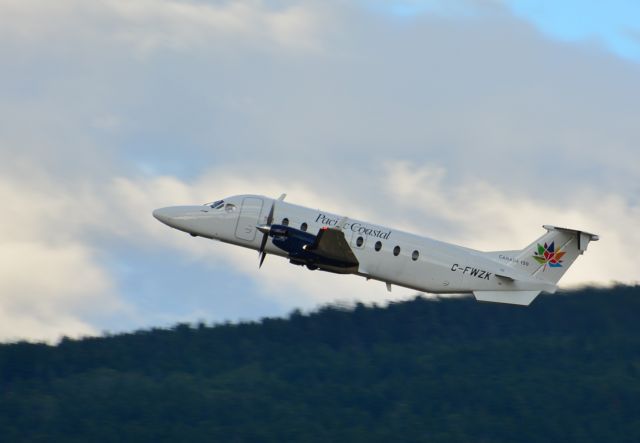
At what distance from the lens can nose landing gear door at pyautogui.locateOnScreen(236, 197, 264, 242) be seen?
2021 inches

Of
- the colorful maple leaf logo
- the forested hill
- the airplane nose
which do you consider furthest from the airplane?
the forested hill

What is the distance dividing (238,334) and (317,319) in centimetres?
811

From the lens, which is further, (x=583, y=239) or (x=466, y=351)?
(x=466, y=351)

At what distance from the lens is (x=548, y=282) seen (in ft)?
169

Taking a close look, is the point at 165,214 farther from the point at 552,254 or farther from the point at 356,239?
the point at 552,254

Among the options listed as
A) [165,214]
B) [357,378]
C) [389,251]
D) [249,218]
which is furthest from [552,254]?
[357,378]

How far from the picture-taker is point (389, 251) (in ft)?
165

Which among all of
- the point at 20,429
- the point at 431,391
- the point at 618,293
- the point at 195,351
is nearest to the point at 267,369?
the point at 195,351

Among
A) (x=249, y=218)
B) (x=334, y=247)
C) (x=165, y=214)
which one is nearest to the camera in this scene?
(x=334, y=247)

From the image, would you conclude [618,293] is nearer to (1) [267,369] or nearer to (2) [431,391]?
(2) [431,391]

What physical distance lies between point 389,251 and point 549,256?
21.9ft

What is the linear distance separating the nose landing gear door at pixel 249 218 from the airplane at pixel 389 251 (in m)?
0.04

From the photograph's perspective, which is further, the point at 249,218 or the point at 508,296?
the point at 249,218

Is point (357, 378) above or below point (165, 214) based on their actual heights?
above
